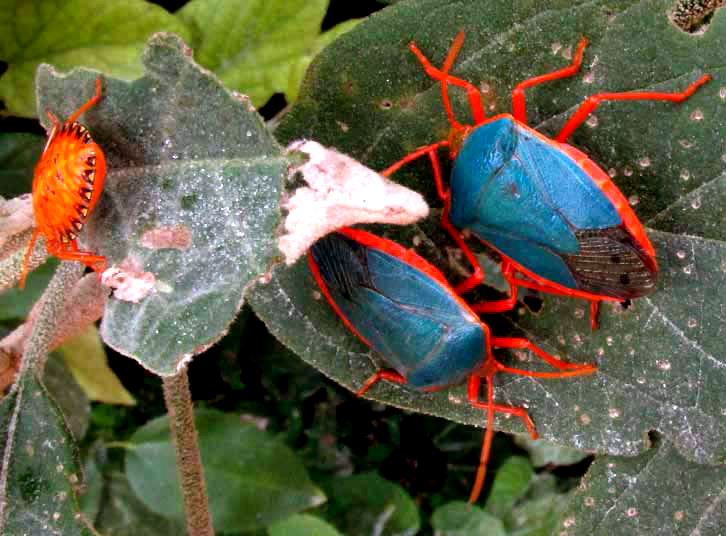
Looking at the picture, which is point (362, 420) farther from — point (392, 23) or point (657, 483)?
point (392, 23)

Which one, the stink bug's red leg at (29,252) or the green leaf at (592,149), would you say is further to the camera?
the stink bug's red leg at (29,252)

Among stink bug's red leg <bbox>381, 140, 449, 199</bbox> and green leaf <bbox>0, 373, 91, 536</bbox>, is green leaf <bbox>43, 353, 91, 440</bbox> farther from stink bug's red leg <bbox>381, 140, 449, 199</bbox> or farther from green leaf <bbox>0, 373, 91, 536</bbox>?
stink bug's red leg <bbox>381, 140, 449, 199</bbox>

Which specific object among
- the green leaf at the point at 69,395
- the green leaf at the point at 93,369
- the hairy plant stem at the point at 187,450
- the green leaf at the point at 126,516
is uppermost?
the hairy plant stem at the point at 187,450

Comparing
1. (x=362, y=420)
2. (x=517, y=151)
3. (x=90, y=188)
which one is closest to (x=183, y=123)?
(x=90, y=188)

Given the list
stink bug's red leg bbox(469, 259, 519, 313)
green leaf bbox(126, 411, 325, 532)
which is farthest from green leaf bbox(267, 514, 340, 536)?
stink bug's red leg bbox(469, 259, 519, 313)

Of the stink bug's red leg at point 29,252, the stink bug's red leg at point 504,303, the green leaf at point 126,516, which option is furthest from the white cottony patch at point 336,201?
the green leaf at point 126,516

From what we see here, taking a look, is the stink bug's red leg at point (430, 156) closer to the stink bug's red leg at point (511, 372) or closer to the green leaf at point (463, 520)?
the stink bug's red leg at point (511, 372)

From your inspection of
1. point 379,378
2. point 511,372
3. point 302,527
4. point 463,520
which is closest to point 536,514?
point 463,520

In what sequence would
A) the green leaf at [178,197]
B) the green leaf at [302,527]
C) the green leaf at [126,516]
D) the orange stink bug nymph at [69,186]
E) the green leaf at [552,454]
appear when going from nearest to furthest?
the green leaf at [178,197] → the orange stink bug nymph at [69,186] → the green leaf at [302,527] → the green leaf at [552,454] → the green leaf at [126,516]
